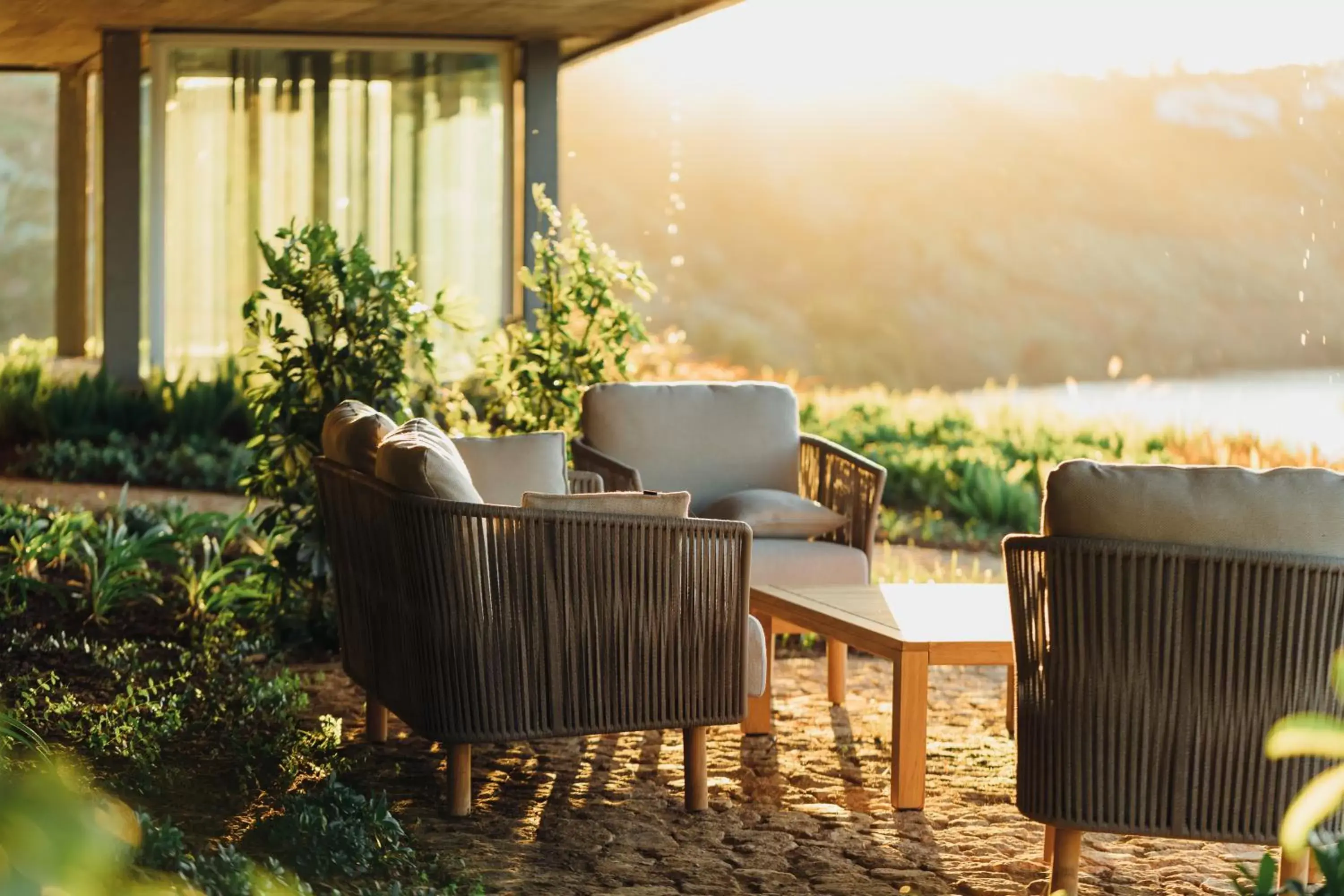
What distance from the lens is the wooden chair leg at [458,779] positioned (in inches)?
136

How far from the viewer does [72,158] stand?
12195 mm

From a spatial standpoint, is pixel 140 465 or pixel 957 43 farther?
pixel 957 43

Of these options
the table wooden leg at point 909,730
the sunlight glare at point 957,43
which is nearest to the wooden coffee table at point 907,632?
the table wooden leg at point 909,730

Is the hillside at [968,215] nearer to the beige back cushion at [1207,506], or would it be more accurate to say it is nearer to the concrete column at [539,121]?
the concrete column at [539,121]

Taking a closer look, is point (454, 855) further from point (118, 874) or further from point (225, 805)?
point (118, 874)

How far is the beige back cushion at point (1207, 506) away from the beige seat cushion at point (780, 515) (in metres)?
2.03

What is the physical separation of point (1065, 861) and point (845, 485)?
86.3 inches

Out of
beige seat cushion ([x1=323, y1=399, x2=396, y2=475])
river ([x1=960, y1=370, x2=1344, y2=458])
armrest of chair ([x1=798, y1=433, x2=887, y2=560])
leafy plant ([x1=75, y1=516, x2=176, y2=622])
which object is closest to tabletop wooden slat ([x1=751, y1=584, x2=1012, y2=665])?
armrest of chair ([x1=798, y1=433, x2=887, y2=560])

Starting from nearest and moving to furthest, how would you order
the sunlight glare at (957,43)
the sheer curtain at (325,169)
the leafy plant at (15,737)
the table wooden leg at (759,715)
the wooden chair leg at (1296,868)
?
1. the leafy plant at (15,737)
2. the wooden chair leg at (1296,868)
3. the table wooden leg at (759,715)
4. the sheer curtain at (325,169)
5. the sunlight glare at (957,43)

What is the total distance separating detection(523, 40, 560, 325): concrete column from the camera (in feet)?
30.4

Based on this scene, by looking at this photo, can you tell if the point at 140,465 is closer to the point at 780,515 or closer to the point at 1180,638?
the point at 780,515

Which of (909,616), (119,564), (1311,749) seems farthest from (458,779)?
(1311,749)

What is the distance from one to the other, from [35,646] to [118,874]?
2859 millimetres

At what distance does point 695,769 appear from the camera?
362 cm
